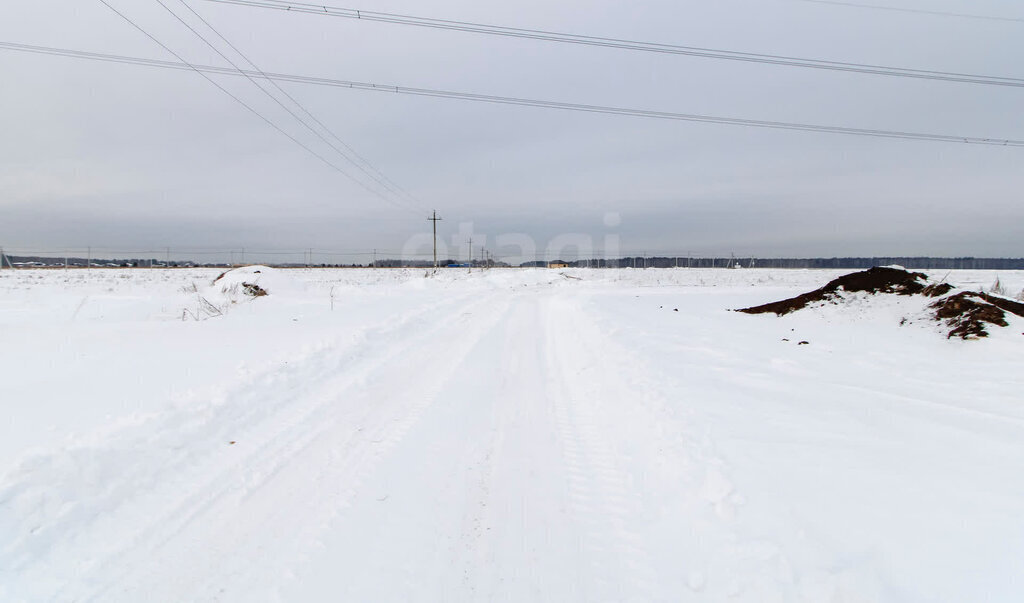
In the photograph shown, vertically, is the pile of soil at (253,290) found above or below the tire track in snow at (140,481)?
above

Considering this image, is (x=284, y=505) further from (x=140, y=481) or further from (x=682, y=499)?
(x=682, y=499)

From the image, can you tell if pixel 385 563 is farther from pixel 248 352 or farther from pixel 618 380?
pixel 248 352

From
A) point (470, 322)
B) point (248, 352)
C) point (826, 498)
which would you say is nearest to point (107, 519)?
point (248, 352)

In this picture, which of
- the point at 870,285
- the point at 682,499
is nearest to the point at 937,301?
the point at 870,285

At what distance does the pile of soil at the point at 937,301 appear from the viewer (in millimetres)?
7398

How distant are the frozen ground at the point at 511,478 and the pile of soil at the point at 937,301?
0.81 m


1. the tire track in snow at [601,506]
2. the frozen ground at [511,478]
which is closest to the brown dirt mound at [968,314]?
the frozen ground at [511,478]

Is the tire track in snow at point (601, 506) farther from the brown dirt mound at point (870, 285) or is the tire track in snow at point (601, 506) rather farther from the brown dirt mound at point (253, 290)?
the brown dirt mound at point (253, 290)

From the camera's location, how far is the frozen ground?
2309 millimetres

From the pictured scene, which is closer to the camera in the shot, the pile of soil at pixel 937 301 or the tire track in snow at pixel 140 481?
the tire track in snow at pixel 140 481

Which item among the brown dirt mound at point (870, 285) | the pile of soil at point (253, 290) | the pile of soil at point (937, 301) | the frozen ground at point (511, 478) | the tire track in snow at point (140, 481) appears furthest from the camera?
the pile of soil at point (253, 290)

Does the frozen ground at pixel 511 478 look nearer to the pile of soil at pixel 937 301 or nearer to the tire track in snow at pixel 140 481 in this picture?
the tire track in snow at pixel 140 481

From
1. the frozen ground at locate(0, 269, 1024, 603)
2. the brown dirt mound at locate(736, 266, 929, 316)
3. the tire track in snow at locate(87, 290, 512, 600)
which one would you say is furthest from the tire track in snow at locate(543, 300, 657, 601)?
the brown dirt mound at locate(736, 266, 929, 316)

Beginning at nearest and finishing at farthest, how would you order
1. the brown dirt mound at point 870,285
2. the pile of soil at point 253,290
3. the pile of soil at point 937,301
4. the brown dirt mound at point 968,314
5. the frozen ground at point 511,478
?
the frozen ground at point 511,478 < the brown dirt mound at point 968,314 < the pile of soil at point 937,301 < the brown dirt mound at point 870,285 < the pile of soil at point 253,290
